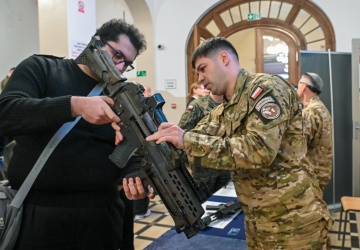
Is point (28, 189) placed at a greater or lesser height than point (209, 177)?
greater

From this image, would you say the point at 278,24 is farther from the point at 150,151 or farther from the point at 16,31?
the point at 150,151

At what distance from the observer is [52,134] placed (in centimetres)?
120

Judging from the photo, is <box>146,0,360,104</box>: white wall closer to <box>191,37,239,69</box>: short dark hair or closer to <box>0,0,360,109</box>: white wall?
<box>0,0,360,109</box>: white wall

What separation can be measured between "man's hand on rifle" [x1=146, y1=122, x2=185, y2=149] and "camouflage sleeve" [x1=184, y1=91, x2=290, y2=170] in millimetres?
22

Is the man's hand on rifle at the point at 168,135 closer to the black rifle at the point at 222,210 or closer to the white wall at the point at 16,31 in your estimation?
the black rifle at the point at 222,210

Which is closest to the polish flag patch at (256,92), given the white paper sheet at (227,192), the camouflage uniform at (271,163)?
the camouflage uniform at (271,163)

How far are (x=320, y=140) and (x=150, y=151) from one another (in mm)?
2650

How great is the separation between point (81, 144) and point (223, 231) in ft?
4.50

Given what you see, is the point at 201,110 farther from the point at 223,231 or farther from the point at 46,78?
the point at 46,78

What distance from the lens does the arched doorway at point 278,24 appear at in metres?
5.89

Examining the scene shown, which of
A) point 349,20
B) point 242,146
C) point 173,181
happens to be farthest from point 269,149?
point 349,20

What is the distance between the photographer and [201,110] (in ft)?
10.2

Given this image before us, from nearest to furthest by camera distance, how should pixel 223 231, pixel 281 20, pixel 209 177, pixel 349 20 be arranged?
pixel 223 231
pixel 209 177
pixel 349 20
pixel 281 20

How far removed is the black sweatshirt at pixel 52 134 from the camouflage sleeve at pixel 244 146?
353mm
